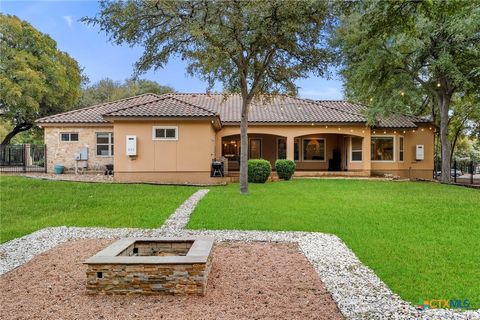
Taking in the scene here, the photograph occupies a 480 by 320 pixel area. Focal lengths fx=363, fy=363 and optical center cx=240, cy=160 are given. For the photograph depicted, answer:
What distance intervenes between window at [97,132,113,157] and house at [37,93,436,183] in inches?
2.3

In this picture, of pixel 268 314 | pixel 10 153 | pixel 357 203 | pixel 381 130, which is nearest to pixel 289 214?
pixel 357 203

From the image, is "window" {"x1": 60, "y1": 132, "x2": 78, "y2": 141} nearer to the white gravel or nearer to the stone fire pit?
the white gravel

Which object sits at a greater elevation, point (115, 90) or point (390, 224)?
point (115, 90)

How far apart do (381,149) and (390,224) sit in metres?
16.0

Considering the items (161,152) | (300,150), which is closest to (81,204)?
(161,152)

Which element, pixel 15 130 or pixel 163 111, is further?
pixel 15 130

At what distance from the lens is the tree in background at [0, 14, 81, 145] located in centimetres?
2669

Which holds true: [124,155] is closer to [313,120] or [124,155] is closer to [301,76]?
[301,76]

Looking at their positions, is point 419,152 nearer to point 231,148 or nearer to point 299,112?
point 299,112

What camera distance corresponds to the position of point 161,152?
17.5 metres

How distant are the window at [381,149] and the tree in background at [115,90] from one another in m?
26.8

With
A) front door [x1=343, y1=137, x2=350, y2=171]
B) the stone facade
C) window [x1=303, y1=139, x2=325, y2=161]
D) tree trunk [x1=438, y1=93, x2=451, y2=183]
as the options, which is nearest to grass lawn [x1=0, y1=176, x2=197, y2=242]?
the stone facade

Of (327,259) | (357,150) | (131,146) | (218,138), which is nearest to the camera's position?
(327,259)

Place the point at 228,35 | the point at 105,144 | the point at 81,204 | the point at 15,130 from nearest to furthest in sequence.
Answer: the point at 81,204 < the point at 228,35 < the point at 105,144 < the point at 15,130
